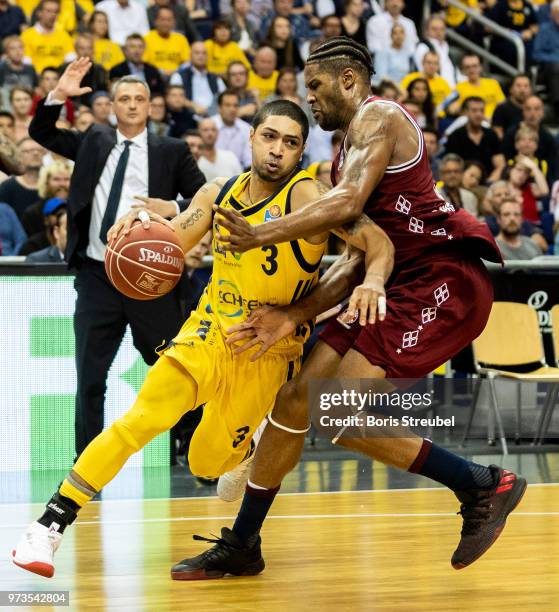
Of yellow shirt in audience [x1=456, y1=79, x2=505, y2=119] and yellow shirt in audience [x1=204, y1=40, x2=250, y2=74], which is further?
yellow shirt in audience [x1=456, y1=79, x2=505, y2=119]

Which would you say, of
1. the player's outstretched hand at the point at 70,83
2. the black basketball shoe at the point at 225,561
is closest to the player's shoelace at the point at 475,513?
the black basketball shoe at the point at 225,561

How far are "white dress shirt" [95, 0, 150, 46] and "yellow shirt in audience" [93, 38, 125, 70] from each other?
19.5 inches

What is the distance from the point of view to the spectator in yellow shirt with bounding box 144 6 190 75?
14.6 m

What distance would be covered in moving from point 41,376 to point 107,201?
1.48m

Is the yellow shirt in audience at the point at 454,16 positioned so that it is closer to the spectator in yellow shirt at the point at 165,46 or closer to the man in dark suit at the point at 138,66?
the spectator in yellow shirt at the point at 165,46

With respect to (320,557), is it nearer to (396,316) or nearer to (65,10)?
(396,316)

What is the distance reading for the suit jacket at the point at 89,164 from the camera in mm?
8055

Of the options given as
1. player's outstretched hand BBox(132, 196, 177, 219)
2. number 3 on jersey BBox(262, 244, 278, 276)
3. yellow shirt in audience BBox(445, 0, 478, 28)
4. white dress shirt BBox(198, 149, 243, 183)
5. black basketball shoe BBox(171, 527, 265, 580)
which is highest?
yellow shirt in audience BBox(445, 0, 478, 28)

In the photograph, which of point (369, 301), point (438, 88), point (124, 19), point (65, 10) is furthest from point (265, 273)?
point (438, 88)

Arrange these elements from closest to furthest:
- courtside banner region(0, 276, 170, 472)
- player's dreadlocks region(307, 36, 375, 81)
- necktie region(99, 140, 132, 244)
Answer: player's dreadlocks region(307, 36, 375, 81)
necktie region(99, 140, 132, 244)
courtside banner region(0, 276, 170, 472)

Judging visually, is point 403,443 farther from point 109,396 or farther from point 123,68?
point 123,68

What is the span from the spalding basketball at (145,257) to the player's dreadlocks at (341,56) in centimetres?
99

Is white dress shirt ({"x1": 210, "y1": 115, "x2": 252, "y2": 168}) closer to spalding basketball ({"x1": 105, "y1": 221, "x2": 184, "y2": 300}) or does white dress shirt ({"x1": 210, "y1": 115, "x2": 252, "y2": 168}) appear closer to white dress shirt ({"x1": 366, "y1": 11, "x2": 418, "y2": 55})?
white dress shirt ({"x1": 366, "y1": 11, "x2": 418, "y2": 55})

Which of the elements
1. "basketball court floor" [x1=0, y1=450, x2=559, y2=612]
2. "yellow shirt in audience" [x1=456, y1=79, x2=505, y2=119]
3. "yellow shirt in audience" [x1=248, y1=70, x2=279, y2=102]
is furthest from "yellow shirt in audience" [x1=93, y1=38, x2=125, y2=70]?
"basketball court floor" [x1=0, y1=450, x2=559, y2=612]
